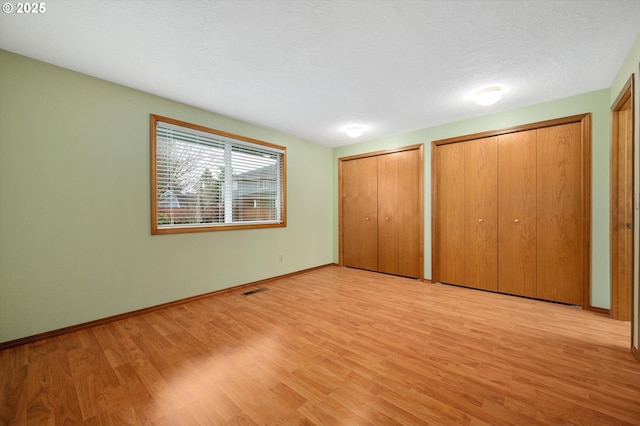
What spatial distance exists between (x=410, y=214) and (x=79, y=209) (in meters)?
4.38

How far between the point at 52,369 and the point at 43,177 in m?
1.64

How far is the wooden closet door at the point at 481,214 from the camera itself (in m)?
3.45

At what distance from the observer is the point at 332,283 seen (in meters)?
3.96

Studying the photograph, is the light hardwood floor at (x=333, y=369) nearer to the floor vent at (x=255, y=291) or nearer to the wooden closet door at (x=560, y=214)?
the wooden closet door at (x=560, y=214)

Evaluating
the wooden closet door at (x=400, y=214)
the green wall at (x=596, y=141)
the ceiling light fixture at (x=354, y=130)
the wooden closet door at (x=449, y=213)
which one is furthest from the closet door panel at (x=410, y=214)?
the green wall at (x=596, y=141)

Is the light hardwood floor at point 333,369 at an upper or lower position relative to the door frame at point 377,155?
lower

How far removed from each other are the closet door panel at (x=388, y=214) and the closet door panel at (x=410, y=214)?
6 centimetres

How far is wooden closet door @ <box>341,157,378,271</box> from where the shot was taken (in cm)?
473

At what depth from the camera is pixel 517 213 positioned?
10.7 ft

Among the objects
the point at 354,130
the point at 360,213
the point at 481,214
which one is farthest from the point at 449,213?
the point at 354,130

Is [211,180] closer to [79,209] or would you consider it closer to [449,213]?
[79,209]

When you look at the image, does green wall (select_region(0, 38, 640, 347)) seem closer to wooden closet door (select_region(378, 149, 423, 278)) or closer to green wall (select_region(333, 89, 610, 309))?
green wall (select_region(333, 89, 610, 309))

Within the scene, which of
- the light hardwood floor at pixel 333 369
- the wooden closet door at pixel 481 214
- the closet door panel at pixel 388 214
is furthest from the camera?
the closet door panel at pixel 388 214

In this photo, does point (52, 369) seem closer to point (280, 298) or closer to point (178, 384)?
point (178, 384)
